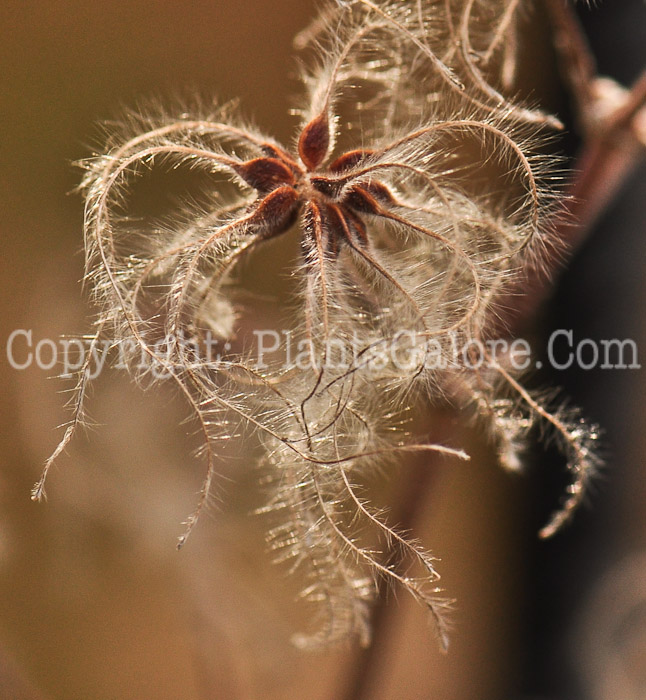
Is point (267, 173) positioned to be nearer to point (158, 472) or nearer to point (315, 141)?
point (315, 141)

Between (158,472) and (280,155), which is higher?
(280,155)

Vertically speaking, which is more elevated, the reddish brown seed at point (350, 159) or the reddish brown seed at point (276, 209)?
the reddish brown seed at point (350, 159)

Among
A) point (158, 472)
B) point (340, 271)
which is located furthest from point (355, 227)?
point (158, 472)

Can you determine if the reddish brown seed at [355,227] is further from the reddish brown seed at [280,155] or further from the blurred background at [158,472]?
the blurred background at [158,472]

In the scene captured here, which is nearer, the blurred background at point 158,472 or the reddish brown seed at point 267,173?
the reddish brown seed at point 267,173

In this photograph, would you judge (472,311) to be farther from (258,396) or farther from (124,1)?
(124,1)

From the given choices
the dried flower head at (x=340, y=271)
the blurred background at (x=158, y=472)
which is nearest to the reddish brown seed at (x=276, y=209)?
the dried flower head at (x=340, y=271)

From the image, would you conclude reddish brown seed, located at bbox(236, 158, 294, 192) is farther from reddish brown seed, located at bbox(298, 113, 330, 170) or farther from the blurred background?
the blurred background
